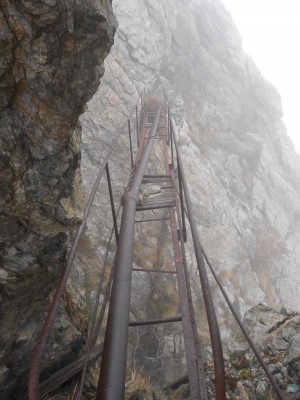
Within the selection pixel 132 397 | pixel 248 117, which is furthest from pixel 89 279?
pixel 248 117

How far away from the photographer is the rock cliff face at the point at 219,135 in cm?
1224

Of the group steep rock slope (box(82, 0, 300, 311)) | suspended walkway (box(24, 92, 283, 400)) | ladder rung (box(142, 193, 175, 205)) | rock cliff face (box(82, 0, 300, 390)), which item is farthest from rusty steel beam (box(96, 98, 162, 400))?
steep rock slope (box(82, 0, 300, 311))

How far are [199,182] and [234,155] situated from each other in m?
5.73

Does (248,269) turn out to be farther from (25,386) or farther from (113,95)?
(25,386)

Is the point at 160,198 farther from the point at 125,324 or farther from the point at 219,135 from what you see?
the point at 219,135

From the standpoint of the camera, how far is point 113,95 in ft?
41.2

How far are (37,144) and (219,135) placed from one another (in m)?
16.3

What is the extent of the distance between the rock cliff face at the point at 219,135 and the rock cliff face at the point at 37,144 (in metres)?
6.35

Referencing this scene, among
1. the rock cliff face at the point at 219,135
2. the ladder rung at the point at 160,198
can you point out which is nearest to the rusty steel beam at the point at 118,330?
the ladder rung at the point at 160,198

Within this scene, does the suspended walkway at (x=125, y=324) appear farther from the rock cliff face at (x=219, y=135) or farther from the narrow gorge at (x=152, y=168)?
the rock cliff face at (x=219, y=135)

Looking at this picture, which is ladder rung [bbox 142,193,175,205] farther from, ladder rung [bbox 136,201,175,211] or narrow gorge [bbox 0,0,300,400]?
narrow gorge [bbox 0,0,300,400]

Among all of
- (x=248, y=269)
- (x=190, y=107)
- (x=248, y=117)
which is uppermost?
(x=248, y=117)

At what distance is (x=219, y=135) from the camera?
17891 millimetres

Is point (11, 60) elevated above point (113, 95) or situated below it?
below
